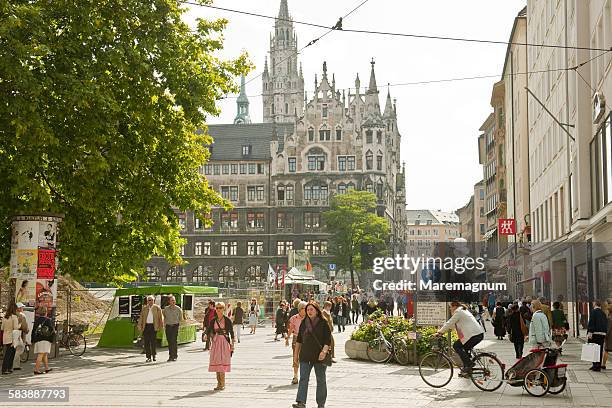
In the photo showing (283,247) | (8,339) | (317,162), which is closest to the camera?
(8,339)

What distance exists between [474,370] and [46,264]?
12132 millimetres

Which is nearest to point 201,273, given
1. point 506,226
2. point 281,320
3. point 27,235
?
point 506,226

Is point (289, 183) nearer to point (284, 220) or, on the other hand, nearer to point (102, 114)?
point (284, 220)

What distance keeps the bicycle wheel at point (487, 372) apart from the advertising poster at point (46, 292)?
469 inches

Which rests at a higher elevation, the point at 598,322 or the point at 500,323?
the point at 598,322

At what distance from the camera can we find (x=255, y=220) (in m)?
114

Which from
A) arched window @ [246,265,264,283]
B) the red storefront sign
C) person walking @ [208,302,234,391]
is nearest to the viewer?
person walking @ [208,302,234,391]

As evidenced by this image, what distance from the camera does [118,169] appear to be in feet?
83.6

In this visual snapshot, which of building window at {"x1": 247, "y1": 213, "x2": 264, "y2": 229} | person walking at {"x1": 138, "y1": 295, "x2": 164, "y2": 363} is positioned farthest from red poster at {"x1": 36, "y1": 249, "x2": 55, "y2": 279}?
building window at {"x1": 247, "y1": 213, "x2": 264, "y2": 229}

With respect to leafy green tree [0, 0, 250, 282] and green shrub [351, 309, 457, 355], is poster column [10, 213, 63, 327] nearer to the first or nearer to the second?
leafy green tree [0, 0, 250, 282]

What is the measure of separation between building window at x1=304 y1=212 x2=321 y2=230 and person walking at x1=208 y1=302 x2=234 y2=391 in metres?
94.1

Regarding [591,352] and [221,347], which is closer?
[221,347]

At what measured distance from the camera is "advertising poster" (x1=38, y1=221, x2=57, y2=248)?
78.5ft

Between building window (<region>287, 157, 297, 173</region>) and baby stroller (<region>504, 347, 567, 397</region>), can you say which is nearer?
baby stroller (<region>504, 347, 567, 397</region>)
